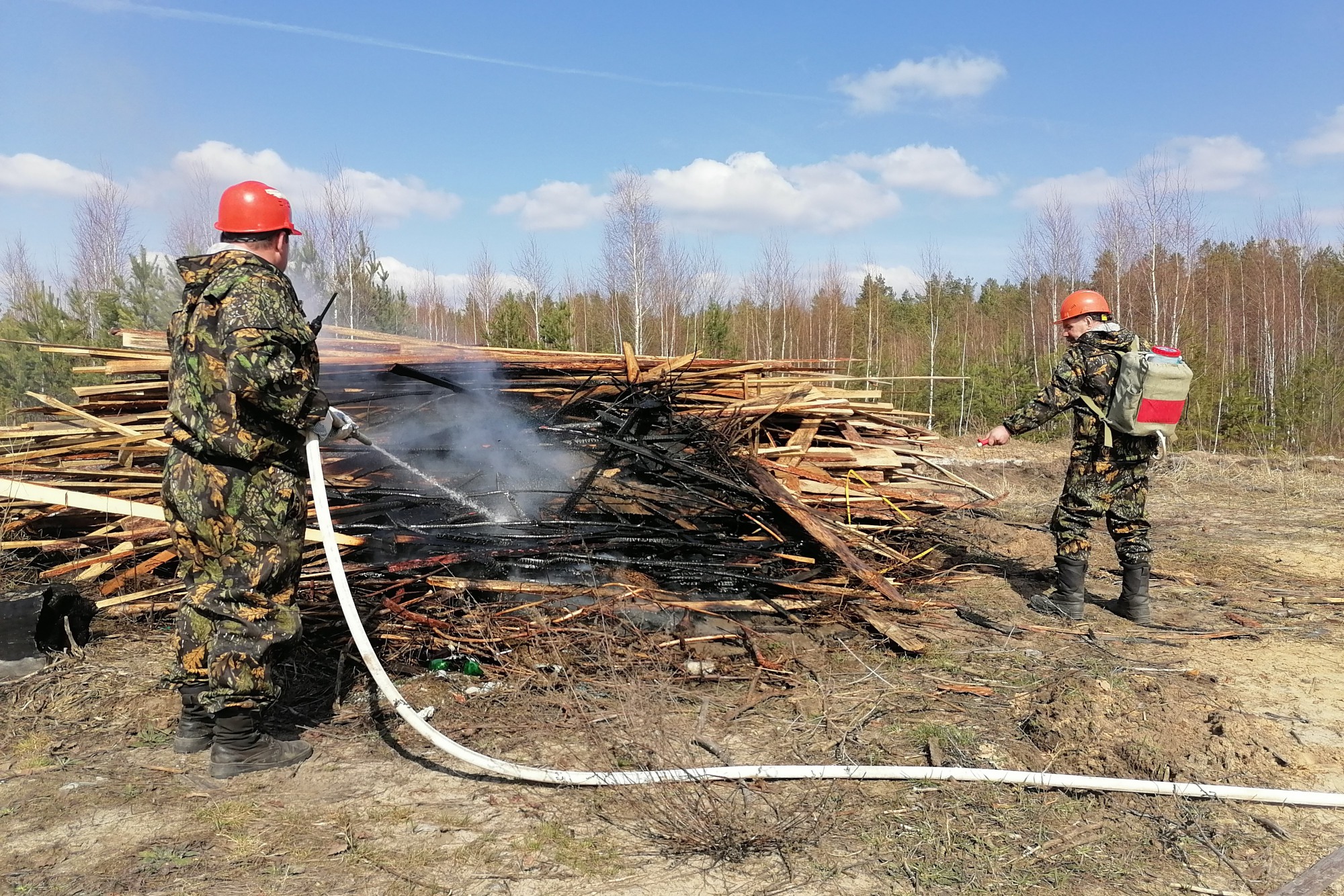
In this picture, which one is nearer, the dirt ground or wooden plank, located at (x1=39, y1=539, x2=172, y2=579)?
the dirt ground

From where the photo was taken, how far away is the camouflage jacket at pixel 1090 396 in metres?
5.35

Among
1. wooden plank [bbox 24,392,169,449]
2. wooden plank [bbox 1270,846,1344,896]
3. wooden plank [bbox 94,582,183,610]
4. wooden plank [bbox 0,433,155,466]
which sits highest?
wooden plank [bbox 24,392,169,449]

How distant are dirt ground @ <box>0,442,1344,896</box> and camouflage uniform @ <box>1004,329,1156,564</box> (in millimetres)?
667

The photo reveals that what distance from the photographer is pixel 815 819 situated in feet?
9.35

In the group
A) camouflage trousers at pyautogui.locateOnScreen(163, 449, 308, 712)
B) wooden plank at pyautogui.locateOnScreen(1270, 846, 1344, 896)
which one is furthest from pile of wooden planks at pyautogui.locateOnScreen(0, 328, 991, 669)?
wooden plank at pyautogui.locateOnScreen(1270, 846, 1344, 896)

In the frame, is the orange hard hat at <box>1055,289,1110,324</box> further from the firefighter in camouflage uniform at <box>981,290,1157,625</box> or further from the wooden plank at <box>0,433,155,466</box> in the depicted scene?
the wooden plank at <box>0,433,155,466</box>

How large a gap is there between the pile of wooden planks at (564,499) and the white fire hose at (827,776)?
A: 1207 millimetres

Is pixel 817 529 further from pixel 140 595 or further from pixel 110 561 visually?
pixel 110 561

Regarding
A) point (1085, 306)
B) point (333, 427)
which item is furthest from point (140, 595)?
point (1085, 306)

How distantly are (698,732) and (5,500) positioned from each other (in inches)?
217

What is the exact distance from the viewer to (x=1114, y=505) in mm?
5426

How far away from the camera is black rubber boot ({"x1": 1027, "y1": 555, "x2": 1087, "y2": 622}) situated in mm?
5453

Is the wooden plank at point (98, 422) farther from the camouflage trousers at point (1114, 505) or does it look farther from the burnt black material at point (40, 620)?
the camouflage trousers at point (1114, 505)

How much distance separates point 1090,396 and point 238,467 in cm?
529
